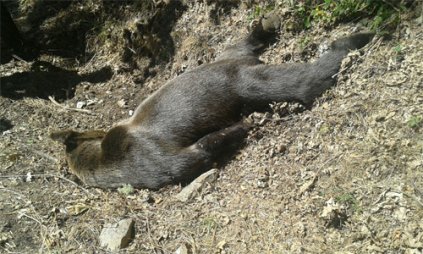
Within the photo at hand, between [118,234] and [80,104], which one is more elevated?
[80,104]

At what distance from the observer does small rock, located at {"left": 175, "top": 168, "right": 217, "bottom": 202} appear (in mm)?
5116

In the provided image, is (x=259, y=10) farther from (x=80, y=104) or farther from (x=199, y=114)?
(x=80, y=104)

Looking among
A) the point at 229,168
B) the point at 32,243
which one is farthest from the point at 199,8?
the point at 32,243

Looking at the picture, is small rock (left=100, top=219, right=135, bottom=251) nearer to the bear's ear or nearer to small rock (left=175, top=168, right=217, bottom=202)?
small rock (left=175, top=168, right=217, bottom=202)

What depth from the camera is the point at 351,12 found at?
5293 mm

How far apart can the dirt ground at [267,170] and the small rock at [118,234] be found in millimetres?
75

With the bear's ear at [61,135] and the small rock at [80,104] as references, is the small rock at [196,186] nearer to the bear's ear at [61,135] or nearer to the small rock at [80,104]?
the bear's ear at [61,135]

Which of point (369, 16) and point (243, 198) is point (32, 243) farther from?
point (369, 16)

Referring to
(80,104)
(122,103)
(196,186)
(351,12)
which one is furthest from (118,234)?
(351,12)

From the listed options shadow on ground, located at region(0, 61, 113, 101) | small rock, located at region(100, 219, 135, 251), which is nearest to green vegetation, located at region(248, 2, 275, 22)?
shadow on ground, located at region(0, 61, 113, 101)

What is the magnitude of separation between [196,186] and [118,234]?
0.90 m

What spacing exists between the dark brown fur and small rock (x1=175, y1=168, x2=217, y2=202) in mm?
191

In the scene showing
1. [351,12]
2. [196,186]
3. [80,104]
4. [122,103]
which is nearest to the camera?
[196,186]

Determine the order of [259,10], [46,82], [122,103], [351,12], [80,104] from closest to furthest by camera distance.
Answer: [351,12] < [259,10] < [122,103] < [80,104] < [46,82]
